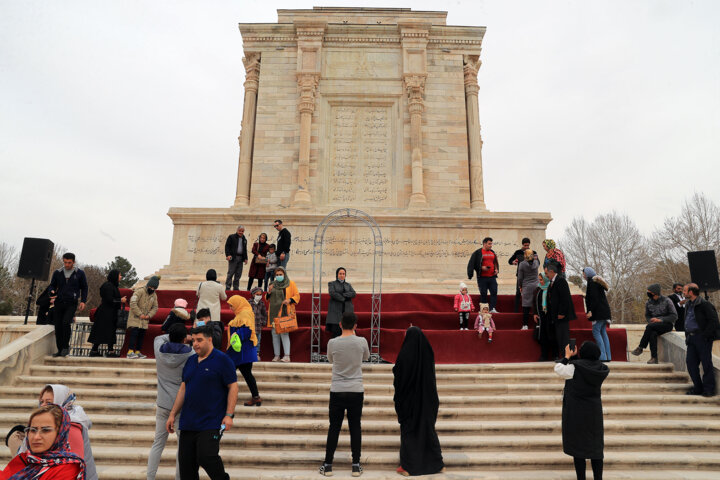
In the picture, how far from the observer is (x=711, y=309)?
25.1ft

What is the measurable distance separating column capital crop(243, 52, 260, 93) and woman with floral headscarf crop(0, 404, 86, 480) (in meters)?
18.6

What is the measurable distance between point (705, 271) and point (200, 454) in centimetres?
1083

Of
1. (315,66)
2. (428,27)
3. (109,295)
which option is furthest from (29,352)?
(428,27)

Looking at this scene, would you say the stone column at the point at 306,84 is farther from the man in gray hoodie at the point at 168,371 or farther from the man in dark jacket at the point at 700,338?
the man in dark jacket at the point at 700,338

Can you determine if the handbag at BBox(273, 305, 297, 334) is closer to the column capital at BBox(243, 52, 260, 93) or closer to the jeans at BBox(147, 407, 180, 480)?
the jeans at BBox(147, 407, 180, 480)

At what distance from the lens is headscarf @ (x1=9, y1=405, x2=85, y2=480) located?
8.77 ft

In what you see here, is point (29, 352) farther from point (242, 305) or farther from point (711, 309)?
point (711, 309)

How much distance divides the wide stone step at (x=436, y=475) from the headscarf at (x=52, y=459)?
299cm

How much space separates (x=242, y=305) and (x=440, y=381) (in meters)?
3.69

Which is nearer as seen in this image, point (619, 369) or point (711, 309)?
point (711, 309)

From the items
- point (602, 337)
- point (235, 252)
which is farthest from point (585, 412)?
point (235, 252)

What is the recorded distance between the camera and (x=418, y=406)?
5.57 m

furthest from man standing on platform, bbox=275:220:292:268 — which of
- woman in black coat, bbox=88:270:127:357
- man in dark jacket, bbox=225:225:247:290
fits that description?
woman in black coat, bbox=88:270:127:357

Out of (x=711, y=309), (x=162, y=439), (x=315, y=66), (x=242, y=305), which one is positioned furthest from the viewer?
(x=315, y=66)
